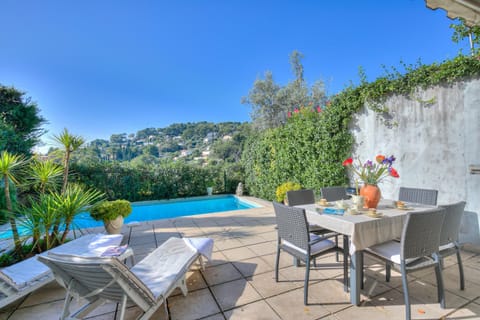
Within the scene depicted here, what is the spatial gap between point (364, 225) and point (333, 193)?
1.64 m

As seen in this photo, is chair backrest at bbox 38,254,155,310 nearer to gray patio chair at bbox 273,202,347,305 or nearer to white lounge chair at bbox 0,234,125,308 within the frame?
white lounge chair at bbox 0,234,125,308

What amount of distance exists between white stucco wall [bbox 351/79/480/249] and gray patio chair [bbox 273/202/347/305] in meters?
2.74

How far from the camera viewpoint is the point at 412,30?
6.04 metres

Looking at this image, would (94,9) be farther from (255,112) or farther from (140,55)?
(255,112)

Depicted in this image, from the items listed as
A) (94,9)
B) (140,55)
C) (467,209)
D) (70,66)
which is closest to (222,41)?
(140,55)

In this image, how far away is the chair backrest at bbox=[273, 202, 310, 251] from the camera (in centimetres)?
217

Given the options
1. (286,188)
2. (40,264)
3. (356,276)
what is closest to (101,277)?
(40,264)

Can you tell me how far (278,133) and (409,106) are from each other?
12.9 ft

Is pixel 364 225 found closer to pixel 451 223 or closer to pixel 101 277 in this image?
pixel 451 223

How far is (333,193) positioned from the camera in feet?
12.1

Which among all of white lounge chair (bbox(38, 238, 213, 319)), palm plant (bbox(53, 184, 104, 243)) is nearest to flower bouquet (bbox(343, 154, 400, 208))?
white lounge chair (bbox(38, 238, 213, 319))

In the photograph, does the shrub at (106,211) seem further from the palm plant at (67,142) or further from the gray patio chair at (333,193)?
the gray patio chair at (333,193)

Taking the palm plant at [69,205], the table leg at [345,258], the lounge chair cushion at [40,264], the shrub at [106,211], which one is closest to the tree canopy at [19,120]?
the shrub at [106,211]

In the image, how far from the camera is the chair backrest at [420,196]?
9.94 ft
